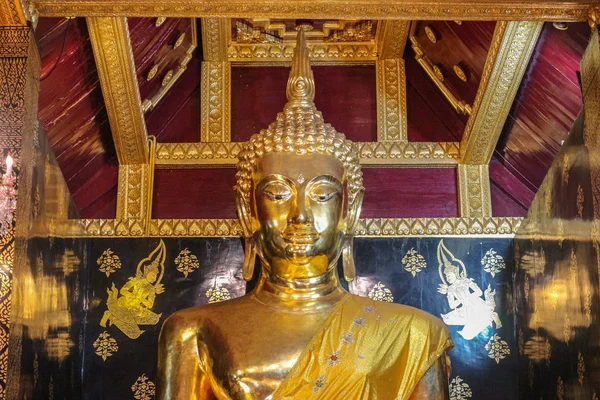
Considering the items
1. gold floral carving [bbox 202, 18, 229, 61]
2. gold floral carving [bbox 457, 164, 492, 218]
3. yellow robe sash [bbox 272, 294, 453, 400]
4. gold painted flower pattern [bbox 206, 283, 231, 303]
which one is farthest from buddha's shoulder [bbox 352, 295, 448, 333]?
gold floral carving [bbox 202, 18, 229, 61]

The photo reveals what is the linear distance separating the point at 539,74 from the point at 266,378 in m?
1.83

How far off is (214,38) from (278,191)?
1287mm

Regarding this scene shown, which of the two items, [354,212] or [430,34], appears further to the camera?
[430,34]

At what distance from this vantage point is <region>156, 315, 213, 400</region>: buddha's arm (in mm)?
4293

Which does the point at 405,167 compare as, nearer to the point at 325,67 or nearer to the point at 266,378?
the point at 325,67

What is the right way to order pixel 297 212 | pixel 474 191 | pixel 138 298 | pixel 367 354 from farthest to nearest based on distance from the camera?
pixel 474 191, pixel 138 298, pixel 297 212, pixel 367 354

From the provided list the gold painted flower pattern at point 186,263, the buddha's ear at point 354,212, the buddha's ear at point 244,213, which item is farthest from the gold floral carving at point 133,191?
the buddha's ear at point 354,212

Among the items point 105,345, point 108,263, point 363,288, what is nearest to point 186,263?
point 108,263

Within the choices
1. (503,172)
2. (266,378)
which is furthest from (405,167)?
(266,378)

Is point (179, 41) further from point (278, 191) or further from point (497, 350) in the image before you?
point (497, 350)

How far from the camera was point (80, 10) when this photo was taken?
3.81 meters

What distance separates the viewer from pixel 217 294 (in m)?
5.11

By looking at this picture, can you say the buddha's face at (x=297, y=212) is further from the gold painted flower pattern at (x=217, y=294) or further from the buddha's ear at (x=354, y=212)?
the gold painted flower pattern at (x=217, y=294)

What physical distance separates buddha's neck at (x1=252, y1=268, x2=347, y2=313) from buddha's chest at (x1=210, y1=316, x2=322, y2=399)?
87mm
